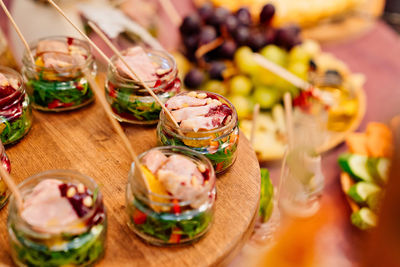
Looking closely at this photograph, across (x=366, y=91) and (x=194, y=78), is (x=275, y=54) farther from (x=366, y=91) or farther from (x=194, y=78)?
(x=366, y=91)

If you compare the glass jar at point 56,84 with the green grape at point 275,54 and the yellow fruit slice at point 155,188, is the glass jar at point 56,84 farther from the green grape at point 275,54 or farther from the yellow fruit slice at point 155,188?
Answer: the green grape at point 275,54

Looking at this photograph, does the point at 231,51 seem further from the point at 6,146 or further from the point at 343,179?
the point at 6,146

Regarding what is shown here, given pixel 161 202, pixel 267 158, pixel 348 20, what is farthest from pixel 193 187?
pixel 348 20

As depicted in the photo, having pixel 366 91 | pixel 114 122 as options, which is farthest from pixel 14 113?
pixel 366 91

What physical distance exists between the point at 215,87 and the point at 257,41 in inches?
12.6

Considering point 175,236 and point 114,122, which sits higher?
point 114,122

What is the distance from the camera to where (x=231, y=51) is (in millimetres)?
2051

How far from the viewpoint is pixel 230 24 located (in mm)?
2072

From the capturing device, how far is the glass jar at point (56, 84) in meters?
1.18

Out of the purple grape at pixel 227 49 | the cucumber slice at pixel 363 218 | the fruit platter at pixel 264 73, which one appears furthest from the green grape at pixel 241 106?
the cucumber slice at pixel 363 218

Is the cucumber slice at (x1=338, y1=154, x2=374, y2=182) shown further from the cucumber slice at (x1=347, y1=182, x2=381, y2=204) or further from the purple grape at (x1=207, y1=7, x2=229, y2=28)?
the purple grape at (x1=207, y1=7, x2=229, y2=28)

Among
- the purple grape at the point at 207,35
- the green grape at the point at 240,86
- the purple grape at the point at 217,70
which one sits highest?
the purple grape at the point at 207,35

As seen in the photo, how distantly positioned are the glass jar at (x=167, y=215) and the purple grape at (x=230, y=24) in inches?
51.1

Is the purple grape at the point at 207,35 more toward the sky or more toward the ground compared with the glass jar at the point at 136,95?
more toward the ground
